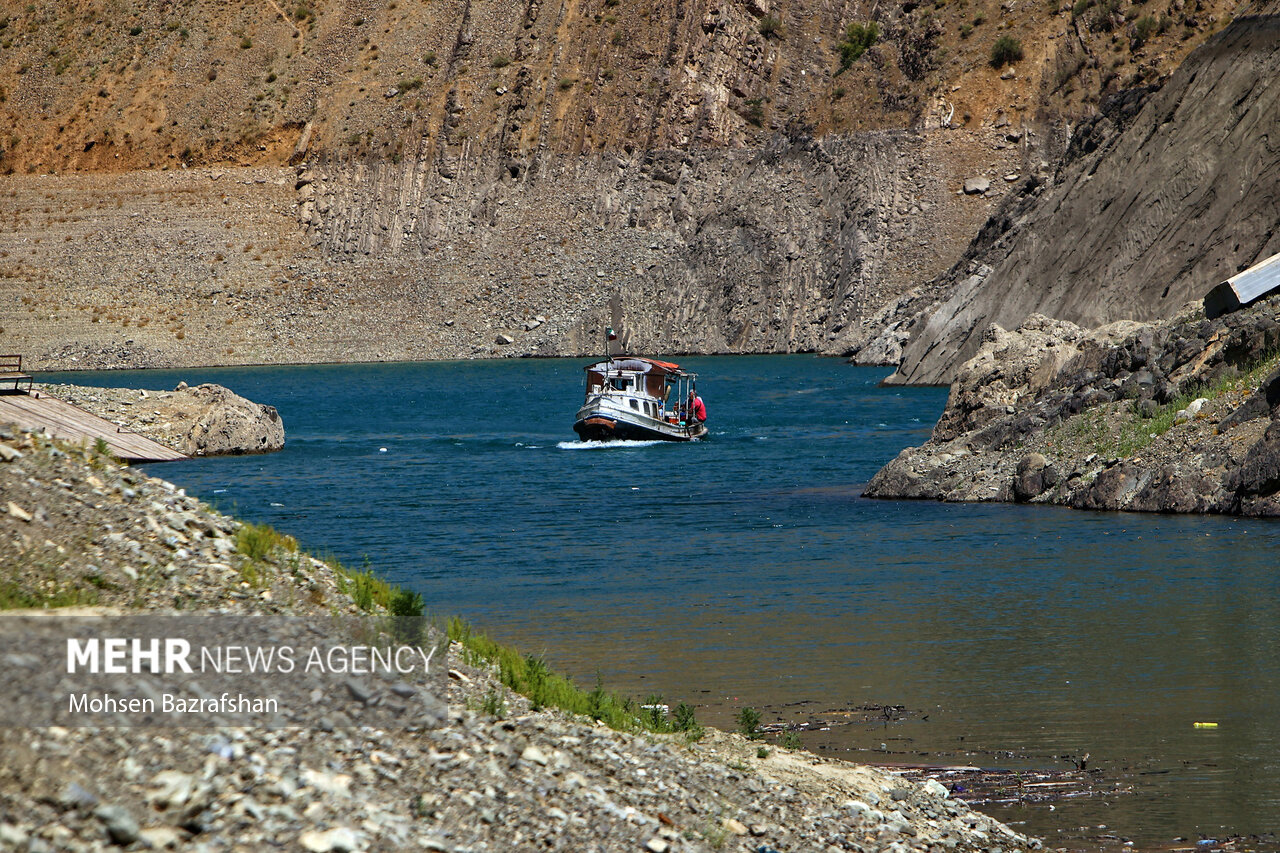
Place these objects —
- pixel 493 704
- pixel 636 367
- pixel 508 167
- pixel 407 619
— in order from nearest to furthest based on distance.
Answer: pixel 493 704 → pixel 407 619 → pixel 636 367 → pixel 508 167

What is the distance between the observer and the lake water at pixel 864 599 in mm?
11617

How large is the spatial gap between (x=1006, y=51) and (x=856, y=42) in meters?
15.4

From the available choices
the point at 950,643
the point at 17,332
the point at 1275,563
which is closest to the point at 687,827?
the point at 950,643

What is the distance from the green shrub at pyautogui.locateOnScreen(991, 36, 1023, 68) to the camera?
95.4 metres

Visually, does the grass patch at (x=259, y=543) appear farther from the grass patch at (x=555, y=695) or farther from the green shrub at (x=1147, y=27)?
the green shrub at (x=1147, y=27)

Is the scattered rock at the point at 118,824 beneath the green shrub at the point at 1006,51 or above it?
beneath

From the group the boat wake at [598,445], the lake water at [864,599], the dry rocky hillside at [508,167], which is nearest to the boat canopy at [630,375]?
the boat wake at [598,445]

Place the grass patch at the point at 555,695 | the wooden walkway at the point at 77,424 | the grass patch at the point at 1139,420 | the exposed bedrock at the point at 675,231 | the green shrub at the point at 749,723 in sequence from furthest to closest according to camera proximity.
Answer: the exposed bedrock at the point at 675,231, the wooden walkway at the point at 77,424, the grass patch at the point at 1139,420, the green shrub at the point at 749,723, the grass patch at the point at 555,695

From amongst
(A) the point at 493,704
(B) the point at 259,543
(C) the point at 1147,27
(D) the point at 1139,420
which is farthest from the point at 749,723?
(C) the point at 1147,27

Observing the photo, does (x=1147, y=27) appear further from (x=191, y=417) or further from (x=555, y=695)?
(x=555, y=695)

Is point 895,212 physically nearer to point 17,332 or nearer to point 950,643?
point 17,332

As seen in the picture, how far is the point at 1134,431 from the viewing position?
85.8ft

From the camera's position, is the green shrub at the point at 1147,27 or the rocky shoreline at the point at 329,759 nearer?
the rocky shoreline at the point at 329,759

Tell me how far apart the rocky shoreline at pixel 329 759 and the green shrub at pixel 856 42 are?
10187 centimetres
